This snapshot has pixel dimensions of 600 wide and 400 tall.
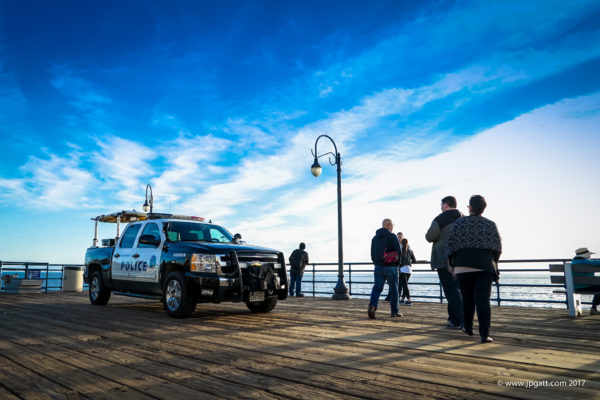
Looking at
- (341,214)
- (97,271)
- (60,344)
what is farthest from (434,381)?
(341,214)

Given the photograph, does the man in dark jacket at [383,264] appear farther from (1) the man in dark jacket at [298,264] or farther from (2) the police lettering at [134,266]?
(1) the man in dark jacket at [298,264]

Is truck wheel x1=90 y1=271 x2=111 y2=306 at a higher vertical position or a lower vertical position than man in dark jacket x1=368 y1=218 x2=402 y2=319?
lower

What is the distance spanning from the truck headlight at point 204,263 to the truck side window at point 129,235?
2695 millimetres

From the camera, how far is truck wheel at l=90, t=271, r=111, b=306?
10.8 m

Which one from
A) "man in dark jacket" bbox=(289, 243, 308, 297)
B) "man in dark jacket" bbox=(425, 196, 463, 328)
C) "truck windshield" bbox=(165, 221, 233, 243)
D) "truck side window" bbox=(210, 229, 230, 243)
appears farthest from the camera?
"man in dark jacket" bbox=(289, 243, 308, 297)

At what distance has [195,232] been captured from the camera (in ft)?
30.7

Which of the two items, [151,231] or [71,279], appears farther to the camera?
[71,279]

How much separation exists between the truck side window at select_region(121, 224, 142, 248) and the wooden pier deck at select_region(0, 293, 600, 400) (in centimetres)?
286

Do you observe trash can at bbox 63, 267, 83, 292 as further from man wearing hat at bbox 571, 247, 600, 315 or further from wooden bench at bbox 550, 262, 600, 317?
man wearing hat at bbox 571, 247, 600, 315

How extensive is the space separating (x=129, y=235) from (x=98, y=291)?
1965 millimetres

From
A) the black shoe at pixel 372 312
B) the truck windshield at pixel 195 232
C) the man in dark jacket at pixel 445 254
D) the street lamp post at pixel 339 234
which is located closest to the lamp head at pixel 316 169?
the street lamp post at pixel 339 234

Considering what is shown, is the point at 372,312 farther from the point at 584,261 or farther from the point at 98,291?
the point at 98,291

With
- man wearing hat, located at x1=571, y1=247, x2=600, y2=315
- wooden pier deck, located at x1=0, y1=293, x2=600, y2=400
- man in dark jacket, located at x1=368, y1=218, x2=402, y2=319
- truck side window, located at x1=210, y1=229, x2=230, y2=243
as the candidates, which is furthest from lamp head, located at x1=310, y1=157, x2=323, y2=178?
wooden pier deck, located at x1=0, y1=293, x2=600, y2=400

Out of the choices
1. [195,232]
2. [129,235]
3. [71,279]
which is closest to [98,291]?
[129,235]
